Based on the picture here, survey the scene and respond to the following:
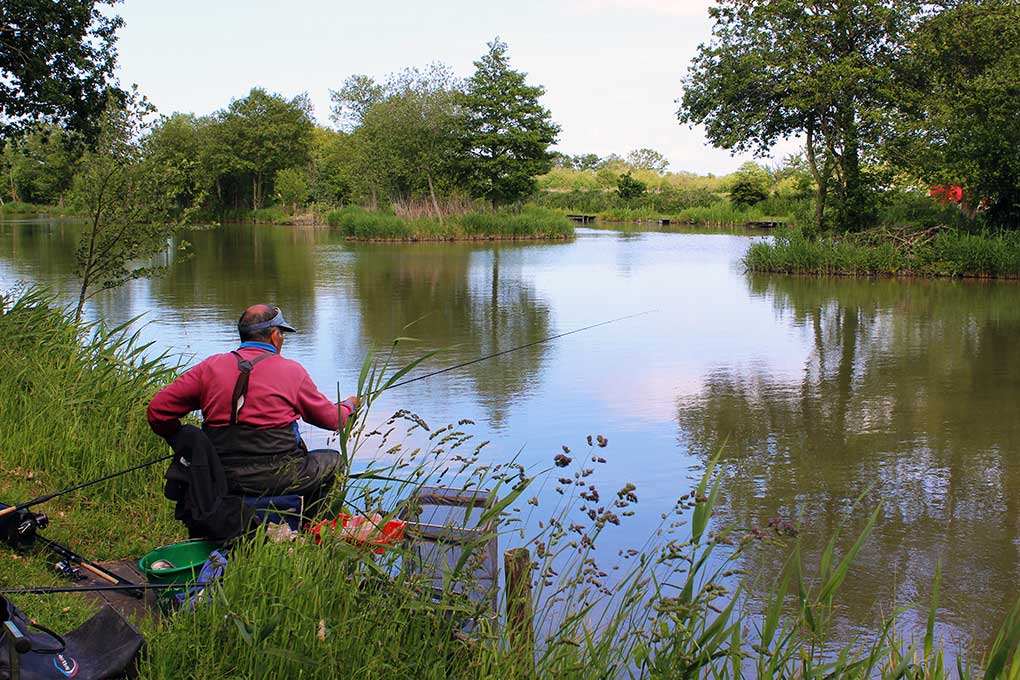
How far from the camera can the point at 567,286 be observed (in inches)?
880

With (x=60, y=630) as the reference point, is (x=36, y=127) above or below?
above

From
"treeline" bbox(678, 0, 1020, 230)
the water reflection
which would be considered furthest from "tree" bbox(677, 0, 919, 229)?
the water reflection

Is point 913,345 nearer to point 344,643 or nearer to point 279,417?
point 279,417

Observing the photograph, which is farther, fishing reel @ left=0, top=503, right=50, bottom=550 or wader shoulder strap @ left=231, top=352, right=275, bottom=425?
fishing reel @ left=0, top=503, right=50, bottom=550

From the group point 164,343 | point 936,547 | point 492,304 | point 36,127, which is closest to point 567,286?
point 492,304

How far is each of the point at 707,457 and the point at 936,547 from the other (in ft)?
7.61

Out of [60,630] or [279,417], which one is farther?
[279,417]

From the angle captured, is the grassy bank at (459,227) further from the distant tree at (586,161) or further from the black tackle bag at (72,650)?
the distant tree at (586,161)

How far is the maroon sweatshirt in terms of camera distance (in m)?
4.36

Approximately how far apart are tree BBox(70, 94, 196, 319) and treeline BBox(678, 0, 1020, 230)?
1637cm

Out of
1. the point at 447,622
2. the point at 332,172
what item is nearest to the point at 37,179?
the point at 332,172

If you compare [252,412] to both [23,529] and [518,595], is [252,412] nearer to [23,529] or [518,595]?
[23,529]

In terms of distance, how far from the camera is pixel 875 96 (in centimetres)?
2400

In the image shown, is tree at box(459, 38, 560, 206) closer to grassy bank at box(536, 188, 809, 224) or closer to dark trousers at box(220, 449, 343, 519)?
grassy bank at box(536, 188, 809, 224)
